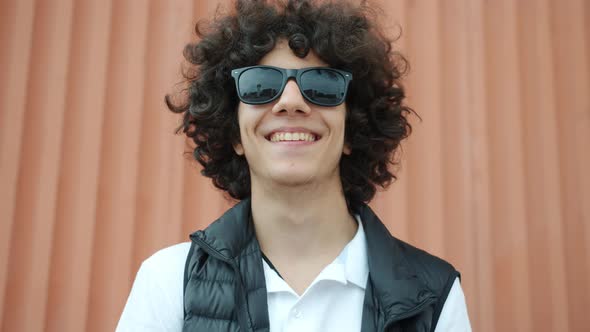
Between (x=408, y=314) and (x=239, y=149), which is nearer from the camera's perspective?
(x=408, y=314)

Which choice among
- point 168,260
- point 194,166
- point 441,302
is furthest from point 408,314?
point 194,166

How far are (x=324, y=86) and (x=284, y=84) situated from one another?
0.12 meters

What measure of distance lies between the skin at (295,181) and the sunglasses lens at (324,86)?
1.0 inches

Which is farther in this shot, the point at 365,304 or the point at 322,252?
the point at 322,252

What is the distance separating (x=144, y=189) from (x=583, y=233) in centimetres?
220

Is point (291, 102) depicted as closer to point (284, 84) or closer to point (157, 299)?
point (284, 84)

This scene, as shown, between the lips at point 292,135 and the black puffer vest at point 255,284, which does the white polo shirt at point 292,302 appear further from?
the lips at point 292,135

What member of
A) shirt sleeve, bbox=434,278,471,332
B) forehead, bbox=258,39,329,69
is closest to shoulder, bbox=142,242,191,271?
forehead, bbox=258,39,329,69

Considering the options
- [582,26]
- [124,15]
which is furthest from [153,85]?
[582,26]

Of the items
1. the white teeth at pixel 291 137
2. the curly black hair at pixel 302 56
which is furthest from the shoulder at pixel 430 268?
the white teeth at pixel 291 137

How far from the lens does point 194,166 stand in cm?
241

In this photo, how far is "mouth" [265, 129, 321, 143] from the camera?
1.41 meters

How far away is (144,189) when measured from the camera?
2.42 m

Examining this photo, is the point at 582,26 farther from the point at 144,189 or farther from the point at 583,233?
the point at 144,189
